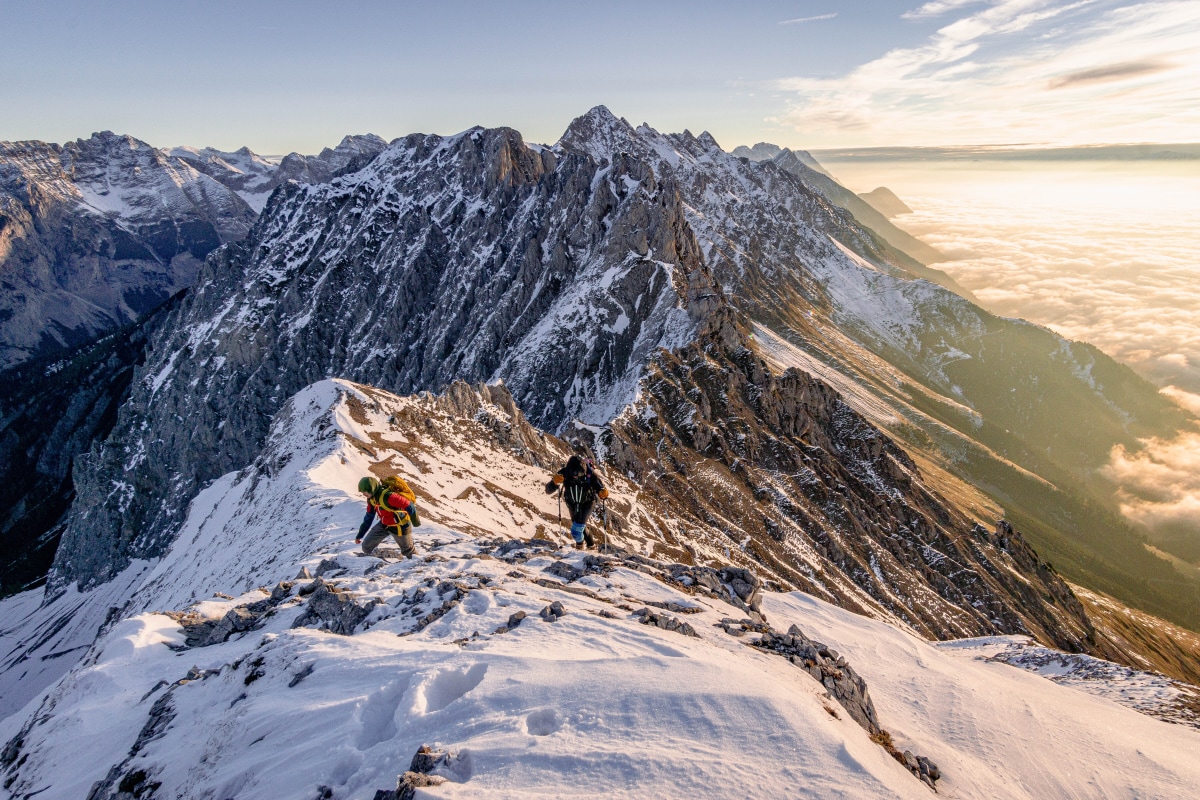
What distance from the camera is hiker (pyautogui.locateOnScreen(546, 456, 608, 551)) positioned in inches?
922

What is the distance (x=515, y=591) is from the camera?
16875 millimetres

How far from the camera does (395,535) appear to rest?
21.2 meters

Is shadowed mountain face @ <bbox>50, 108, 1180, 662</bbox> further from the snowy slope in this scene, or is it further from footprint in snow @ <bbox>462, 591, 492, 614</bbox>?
footprint in snow @ <bbox>462, 591, 492, 614</bbox>

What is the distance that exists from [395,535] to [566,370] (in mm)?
71806

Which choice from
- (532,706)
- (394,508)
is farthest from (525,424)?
(532,706)

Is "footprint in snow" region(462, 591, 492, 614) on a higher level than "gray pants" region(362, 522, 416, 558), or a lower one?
higher

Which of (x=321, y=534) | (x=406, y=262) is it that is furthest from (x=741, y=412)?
(x=406, y=262)

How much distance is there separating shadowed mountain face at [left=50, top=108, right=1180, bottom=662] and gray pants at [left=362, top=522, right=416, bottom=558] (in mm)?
41002

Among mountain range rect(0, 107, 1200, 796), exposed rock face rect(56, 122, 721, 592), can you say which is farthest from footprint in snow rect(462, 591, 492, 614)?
exposed rock face rect(56, 122, 721, 592)

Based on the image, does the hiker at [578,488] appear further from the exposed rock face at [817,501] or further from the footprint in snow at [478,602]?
the exposed rock face at [817,501]

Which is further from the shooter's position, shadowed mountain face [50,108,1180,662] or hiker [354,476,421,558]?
shadowed mountain face [50,108,1180,662]

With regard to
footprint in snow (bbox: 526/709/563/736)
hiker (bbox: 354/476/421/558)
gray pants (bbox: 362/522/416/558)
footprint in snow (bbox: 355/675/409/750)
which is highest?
footprint in snow (bbox: 526/709/563/736)

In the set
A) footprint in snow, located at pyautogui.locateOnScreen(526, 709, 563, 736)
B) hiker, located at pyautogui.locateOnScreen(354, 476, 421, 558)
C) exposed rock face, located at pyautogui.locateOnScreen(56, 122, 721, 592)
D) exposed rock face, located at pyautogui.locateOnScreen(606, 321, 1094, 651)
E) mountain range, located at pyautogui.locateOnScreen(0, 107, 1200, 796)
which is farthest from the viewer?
exposed rock face, located at pyautogui.locateOnScreen(56, 122, 721, 592)

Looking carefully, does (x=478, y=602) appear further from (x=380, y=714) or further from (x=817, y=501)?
(x=817, y=501)
